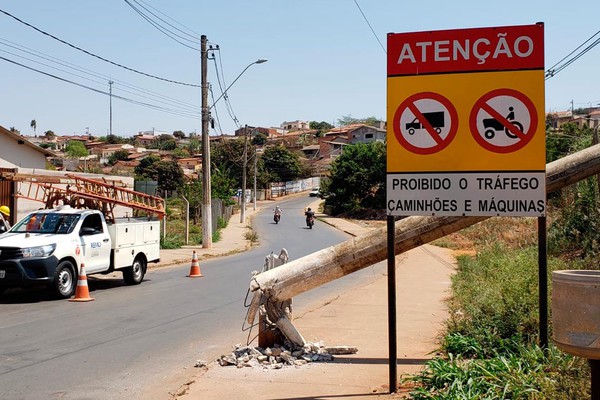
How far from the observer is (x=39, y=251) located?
45.0 ft

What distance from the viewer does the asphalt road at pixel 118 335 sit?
293 inches

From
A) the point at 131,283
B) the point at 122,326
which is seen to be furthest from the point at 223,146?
the point at 122,326

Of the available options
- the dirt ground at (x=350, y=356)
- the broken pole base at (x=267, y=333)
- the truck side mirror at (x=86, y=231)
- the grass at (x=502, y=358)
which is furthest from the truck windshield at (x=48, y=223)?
the grass at (x=502, y=358)

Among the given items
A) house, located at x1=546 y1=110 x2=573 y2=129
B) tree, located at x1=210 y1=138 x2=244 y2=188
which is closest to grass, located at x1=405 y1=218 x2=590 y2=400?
house, located at x1=546 y1=110 x2=573 y2=129

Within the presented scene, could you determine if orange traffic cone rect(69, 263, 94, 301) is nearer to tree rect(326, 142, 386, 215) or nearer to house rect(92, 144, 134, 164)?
tree rect(326, 142, 386, 215)

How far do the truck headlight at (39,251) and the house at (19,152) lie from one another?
2356 cm

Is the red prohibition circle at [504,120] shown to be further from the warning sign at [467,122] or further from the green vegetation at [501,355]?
the green vegetation at [501,355]

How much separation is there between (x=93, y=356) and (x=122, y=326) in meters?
2.24

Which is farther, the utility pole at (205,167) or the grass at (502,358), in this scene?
the utility pole at (205,167)

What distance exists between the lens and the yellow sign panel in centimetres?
640

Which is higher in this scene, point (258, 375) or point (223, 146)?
point (223, 146)

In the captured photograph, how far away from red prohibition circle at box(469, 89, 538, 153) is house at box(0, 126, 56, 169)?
3304cm

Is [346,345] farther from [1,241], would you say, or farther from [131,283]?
[131,283]

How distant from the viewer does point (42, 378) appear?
24.9 feet
